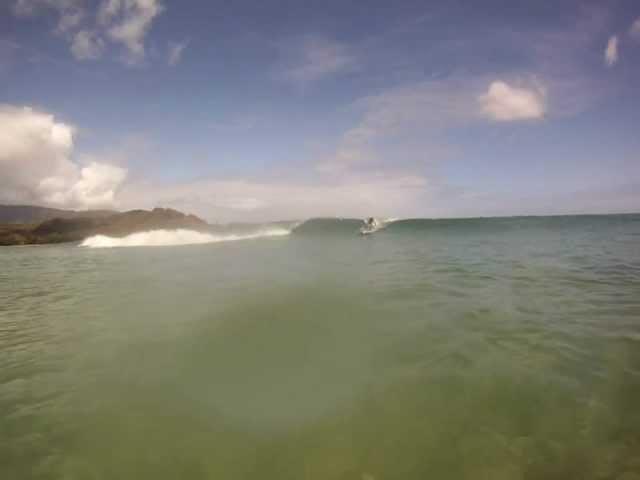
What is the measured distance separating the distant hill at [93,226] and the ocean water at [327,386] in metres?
45.2

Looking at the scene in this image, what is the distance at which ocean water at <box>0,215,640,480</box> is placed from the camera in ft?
10.4

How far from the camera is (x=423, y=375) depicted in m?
4.70

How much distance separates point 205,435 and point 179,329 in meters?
3.64

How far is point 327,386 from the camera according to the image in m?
4.45

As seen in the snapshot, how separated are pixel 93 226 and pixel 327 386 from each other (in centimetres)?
6366

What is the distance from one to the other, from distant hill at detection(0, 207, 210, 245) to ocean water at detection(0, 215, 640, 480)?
148 ft

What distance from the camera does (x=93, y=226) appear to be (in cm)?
5531

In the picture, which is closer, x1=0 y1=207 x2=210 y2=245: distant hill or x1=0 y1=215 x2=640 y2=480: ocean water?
x1=0 y1=215 x2=640 y2=480: ocean water

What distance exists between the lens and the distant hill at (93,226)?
49.5m

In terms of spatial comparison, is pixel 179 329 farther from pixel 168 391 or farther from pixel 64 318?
pixel 64 318

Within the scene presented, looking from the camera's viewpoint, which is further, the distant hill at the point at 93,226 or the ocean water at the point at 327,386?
the distant hill at the point at 93,226

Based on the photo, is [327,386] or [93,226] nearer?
[327,386]

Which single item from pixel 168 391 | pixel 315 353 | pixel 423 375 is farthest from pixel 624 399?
pixel 168 391

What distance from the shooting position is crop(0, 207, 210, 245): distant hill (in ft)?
162
